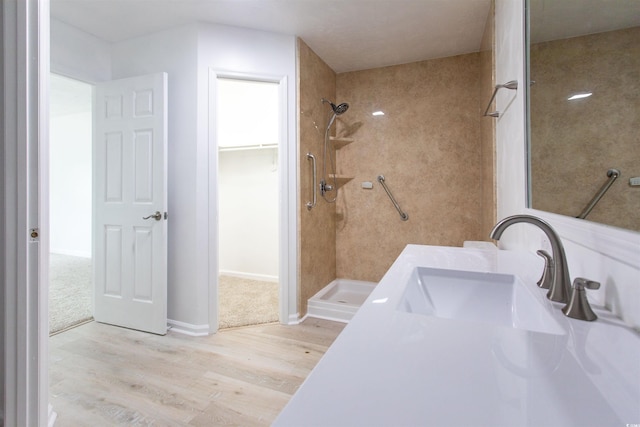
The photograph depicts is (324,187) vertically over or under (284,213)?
over

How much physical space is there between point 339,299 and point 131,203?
2.13m

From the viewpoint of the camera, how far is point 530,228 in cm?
123

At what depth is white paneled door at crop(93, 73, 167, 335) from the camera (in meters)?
2.36

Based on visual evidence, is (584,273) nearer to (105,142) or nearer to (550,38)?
(550,38)

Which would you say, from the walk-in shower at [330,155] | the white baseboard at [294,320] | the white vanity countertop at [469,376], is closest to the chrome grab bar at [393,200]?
the walk-in shower at [330,155]

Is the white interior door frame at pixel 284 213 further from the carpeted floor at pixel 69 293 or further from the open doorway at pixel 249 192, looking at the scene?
the carpeted floor at pixel 69 293

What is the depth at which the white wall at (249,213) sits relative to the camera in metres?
3.79

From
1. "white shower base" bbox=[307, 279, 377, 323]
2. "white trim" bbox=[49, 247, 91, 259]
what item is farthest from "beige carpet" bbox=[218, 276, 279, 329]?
"white trim" bbox=[49, 247, 91, 259]

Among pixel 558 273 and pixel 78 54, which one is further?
pixel 78 54

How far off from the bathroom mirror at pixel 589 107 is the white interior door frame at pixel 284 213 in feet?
5.84

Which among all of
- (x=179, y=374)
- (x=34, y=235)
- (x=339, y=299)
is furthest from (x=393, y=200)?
(x=34, y=235)

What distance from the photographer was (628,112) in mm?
565

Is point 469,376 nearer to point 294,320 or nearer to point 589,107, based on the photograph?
point 589,107

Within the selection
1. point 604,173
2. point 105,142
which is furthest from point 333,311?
point 105,142
